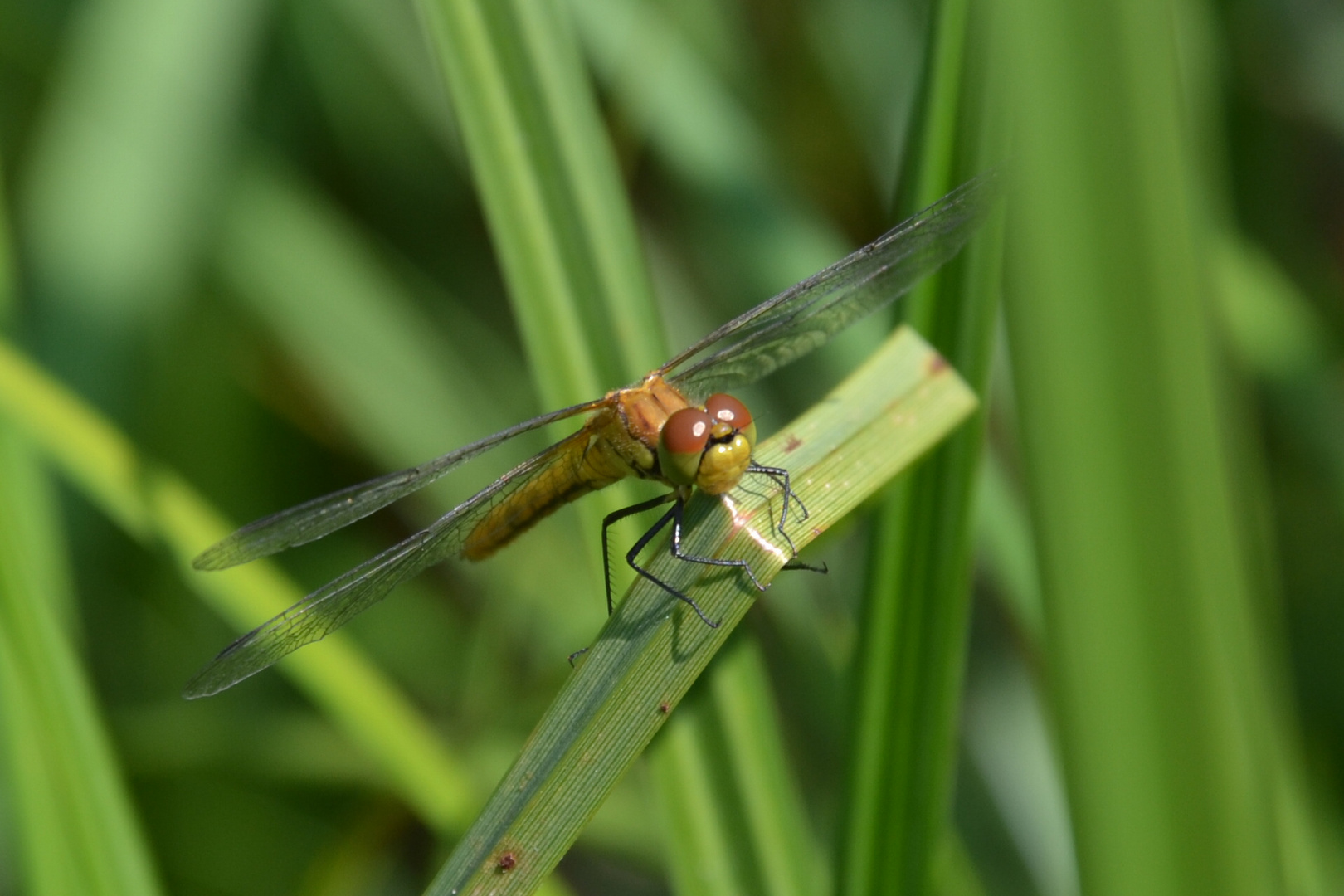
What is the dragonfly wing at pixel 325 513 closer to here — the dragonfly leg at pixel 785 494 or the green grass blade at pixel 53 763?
the green grass blade at pixel 53 763

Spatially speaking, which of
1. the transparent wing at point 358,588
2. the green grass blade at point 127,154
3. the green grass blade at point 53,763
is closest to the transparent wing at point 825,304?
the transparent wing at point 358,588

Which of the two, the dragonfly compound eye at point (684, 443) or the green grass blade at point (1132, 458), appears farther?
the dragonfly compound eye at point (684, 443)

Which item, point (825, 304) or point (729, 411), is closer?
point (729, 411)

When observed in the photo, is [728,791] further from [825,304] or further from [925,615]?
[825,304]

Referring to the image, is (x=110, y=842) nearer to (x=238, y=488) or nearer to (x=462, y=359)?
(x=238, y=488)

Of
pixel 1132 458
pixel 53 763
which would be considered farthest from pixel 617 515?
pixel 1132 458

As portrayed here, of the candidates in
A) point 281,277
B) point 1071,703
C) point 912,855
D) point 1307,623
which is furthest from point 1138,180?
point 281,277
